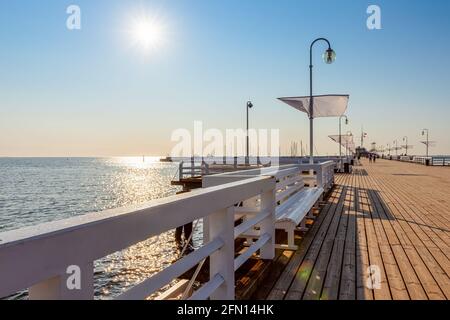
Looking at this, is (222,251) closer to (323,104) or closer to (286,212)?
(286,212)

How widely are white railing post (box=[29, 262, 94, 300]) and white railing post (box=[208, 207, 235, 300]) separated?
1540mm

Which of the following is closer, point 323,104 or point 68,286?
point 68,286

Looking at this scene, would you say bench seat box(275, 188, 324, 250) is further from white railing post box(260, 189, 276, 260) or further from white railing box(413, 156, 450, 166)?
white railing box(413, 156, 450, 166)

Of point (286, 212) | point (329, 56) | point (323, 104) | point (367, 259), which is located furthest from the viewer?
point (323, 104)

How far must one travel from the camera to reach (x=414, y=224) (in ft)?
25.2

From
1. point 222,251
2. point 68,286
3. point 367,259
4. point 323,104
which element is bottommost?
point 367,259

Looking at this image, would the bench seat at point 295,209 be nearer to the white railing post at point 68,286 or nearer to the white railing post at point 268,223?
the white railing post at point 268,223

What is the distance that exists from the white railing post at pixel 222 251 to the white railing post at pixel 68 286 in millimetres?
1540

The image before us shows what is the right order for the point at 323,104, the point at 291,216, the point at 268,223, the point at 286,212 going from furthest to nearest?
the point at 323,104 → the point at 286,212 → the point at 291,216 → the point at 268,223

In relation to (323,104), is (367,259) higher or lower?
lower

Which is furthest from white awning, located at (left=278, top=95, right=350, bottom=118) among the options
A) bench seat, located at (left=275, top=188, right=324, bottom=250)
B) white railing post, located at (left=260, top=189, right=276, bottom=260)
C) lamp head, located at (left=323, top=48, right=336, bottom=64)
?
white railing post, located at (left=260, top=189, right=276, bottom=260)

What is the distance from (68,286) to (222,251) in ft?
5.68

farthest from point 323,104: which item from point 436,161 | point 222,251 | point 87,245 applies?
point 436,161

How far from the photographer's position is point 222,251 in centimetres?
299
